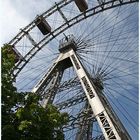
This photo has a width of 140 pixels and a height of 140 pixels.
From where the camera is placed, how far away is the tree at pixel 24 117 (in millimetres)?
12016

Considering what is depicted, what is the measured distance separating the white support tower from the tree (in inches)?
106

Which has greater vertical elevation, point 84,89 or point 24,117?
point 84,89

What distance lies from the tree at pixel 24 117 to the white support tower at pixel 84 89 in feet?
8.86

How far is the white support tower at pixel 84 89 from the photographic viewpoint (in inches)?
637

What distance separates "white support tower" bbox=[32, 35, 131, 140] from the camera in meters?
16.2

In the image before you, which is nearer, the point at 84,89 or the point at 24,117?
the point at 24,117

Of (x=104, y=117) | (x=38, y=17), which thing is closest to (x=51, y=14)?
(x=38, y=17)

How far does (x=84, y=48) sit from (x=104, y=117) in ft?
26.9

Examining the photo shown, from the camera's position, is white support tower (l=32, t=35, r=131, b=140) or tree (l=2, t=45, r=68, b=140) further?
white support tower (l=32, t=35, r=131, b=140)

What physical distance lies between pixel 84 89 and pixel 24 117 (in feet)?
22.5

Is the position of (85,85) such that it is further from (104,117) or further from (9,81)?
(9,81)

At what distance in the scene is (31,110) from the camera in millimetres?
12844

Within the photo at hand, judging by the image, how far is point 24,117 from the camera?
41.1ft

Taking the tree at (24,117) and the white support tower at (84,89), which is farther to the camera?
the white support tower at (84,89)
